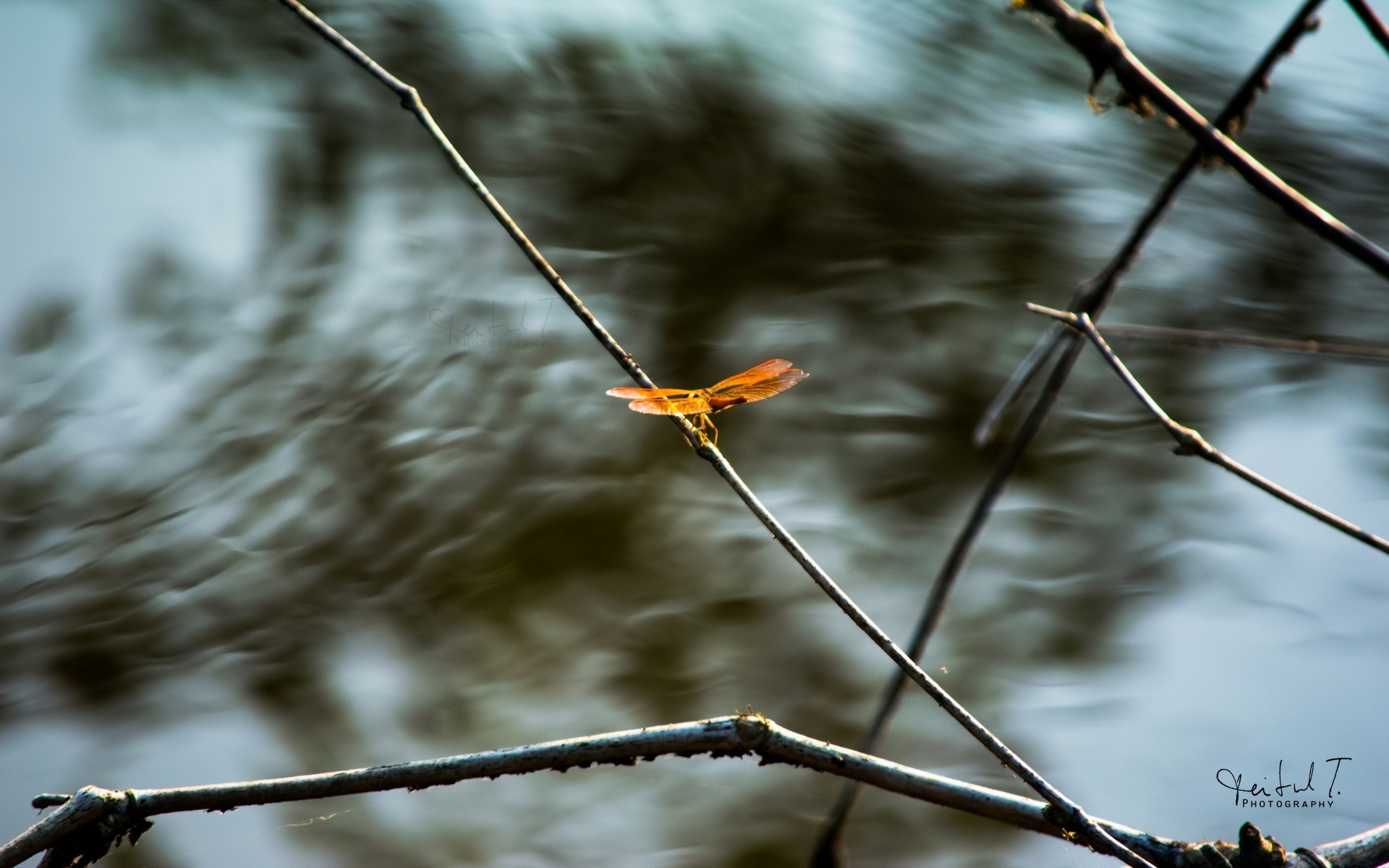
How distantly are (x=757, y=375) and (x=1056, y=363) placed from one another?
32cm

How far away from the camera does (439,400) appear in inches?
80.7

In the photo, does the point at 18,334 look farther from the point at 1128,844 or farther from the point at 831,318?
the point at 1128,844

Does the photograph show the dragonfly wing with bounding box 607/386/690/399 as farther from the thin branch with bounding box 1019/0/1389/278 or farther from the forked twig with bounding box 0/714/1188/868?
the thin branch with bounding box 1019/0/1389/278

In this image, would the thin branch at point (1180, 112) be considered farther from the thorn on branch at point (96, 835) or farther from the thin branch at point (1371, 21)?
the thorn on branch at point (96, 835)

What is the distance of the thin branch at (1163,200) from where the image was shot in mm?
576

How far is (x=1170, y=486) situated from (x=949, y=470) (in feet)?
1.61

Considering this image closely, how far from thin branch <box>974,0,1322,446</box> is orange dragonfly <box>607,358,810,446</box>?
220mm

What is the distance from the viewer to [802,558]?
0.63m

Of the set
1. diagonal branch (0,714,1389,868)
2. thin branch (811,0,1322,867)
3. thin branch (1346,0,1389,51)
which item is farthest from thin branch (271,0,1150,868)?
thin branch (1346,0,1389,51)

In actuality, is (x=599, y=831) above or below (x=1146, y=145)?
below

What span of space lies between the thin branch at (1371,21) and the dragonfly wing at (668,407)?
0.54 metres

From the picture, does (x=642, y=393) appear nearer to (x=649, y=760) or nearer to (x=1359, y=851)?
(x=649, y=760)

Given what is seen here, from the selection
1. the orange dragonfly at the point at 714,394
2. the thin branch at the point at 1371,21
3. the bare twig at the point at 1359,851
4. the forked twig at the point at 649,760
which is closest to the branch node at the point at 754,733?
the forked twig at the point at 649,760

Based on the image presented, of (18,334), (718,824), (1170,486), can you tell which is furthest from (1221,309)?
(18,334)
